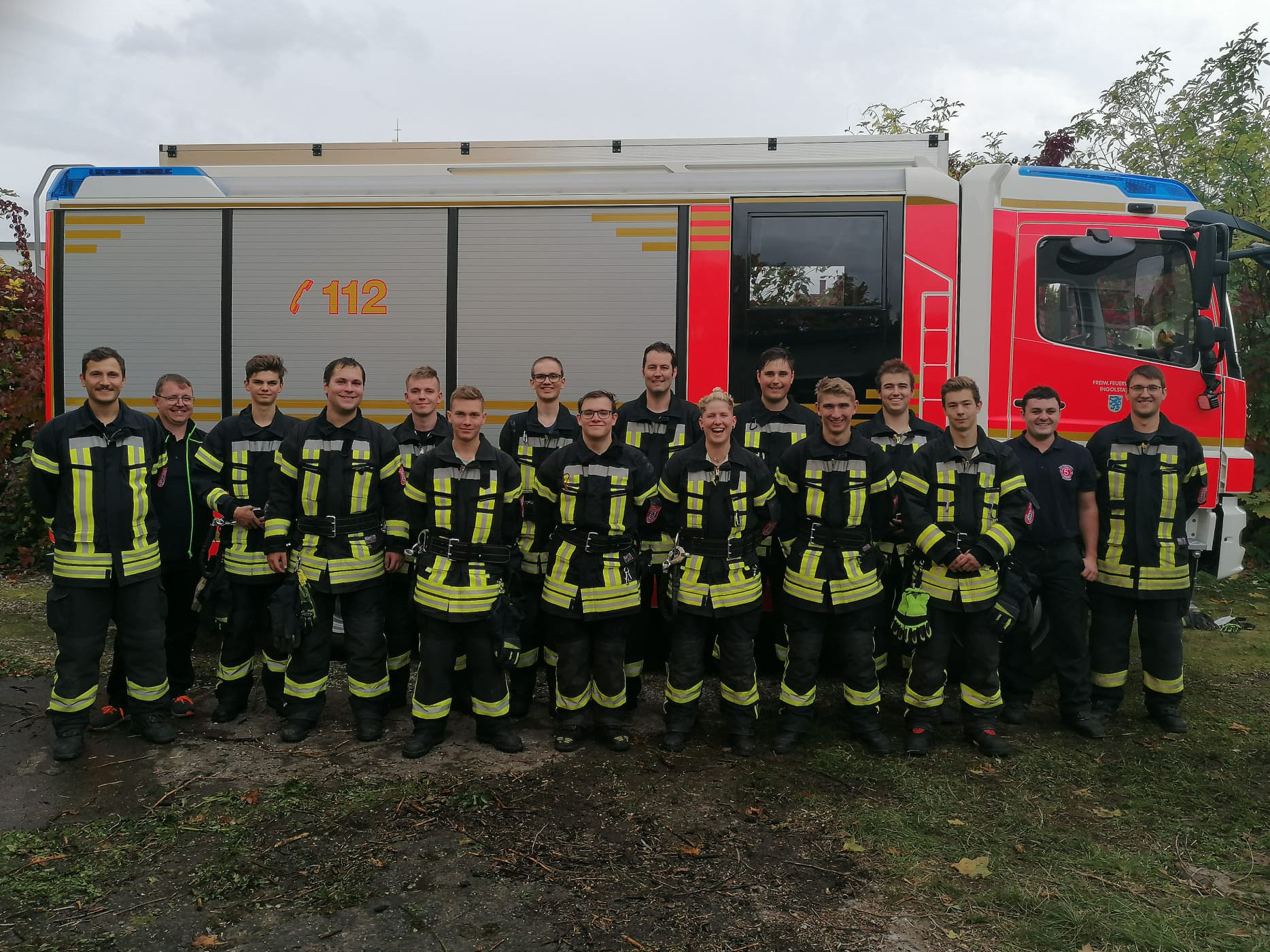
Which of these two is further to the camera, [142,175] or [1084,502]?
[142,175]

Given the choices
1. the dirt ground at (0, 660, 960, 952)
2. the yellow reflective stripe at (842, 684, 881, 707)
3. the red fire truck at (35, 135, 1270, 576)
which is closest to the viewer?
the dirt ground at (0, 660, 960, 952)

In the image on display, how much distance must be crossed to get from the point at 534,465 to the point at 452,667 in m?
1.22

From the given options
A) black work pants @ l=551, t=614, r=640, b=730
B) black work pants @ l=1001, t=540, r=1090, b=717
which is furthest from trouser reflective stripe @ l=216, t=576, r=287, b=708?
black work pants @ l=1001, t=540, r=1090, b=717

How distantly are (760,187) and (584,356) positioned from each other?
1522mm

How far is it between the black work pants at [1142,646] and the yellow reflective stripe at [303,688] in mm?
4221

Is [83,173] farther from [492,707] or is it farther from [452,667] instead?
[492,707]

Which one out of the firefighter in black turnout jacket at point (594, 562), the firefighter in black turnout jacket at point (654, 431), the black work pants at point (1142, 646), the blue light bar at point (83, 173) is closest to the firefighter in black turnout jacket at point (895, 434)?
the firefighter in black turnout jacket at point (654, 431)

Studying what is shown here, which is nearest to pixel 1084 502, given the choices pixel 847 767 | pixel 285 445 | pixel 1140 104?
pixel 847 767

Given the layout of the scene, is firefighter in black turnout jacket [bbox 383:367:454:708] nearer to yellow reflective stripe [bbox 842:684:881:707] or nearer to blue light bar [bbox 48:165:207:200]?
yellow reflective stripe [bbox 842:684:881:707]

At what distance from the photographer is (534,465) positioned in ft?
16.6

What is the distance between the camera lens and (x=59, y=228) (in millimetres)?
5977

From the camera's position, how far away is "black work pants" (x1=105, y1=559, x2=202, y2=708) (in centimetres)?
491

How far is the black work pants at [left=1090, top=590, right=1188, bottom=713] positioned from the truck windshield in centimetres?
161

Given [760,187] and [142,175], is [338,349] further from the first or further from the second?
[760,187]
